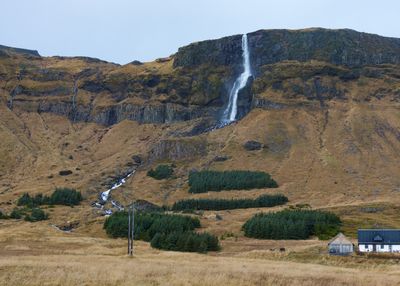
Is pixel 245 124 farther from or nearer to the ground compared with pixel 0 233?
farther from the ground

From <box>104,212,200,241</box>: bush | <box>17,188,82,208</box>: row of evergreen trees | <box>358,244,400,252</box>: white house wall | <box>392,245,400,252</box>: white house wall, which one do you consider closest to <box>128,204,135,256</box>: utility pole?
<box>104,212,200,241</box>: bush

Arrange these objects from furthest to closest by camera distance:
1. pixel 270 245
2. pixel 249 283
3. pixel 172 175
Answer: pixel 172 175 → pixel 270 245 → pixel 249 283

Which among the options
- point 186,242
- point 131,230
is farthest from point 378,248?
point 131,230

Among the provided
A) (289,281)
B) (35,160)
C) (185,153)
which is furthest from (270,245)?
(35,160)

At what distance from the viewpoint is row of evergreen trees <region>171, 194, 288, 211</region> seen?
484 feet

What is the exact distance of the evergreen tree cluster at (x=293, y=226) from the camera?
11481 cm

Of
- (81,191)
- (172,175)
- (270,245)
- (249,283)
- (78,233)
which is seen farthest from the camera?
(172,175)

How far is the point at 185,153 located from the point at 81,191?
36.9 m

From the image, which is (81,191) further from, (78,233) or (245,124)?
(245,124)

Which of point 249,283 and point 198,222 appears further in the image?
point 198,222

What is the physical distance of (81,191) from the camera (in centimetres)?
16150

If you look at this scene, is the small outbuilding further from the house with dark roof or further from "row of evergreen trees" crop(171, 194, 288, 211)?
"row of evergreen trees" crop(171, 194, 288, 211)

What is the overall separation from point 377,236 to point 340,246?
12508 mm

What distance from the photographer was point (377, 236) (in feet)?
323
